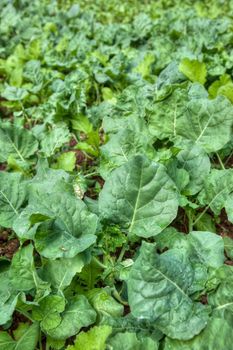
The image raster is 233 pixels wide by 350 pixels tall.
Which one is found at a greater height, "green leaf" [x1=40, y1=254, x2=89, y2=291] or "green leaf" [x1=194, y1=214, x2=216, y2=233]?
"green leaf" [x1=40, y1=254, x2=89, y2=291]

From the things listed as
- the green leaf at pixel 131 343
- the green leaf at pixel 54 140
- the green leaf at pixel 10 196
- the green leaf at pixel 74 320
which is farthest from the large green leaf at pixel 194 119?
the green leaf at pixel 131 343

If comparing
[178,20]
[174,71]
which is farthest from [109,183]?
[178,20]

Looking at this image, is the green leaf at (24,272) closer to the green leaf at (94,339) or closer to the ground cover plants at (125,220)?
the ground cover plants at (125,220)

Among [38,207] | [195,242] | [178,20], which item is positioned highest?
[38,207]

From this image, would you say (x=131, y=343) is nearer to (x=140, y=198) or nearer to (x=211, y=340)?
(x=211, y=340)

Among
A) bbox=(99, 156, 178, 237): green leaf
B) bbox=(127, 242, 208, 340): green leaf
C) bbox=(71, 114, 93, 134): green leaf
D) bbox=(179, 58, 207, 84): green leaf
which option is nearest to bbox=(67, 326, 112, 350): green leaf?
bbox=(127, 242, 208, 340): green leaf

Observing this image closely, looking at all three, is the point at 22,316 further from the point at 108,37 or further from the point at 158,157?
the point at 108,37

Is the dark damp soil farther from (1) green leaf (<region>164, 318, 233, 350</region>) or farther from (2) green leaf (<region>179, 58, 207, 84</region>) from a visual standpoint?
(2) green leaf (<region>179, 58, 207, 84</region>)
